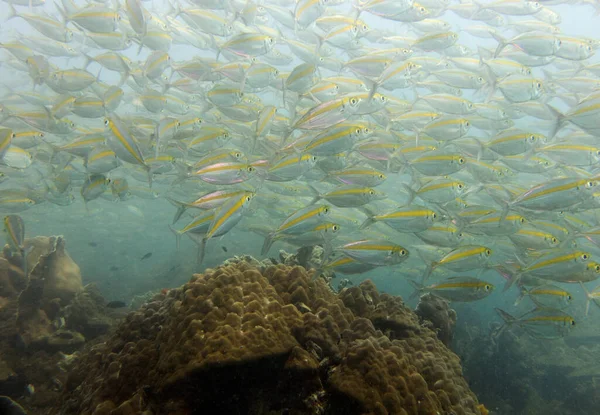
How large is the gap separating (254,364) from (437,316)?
3639 mm

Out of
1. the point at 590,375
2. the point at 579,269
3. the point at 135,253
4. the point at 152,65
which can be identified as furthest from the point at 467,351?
the point at 135,253

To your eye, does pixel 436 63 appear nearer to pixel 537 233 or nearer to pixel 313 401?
pixel 537 233

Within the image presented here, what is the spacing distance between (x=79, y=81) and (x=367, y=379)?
6919 millimetres

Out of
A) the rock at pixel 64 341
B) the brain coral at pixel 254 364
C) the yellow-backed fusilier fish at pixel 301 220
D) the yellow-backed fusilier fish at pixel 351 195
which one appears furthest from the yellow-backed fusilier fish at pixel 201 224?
the rock at pixel 64 341

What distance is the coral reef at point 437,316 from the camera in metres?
5.14

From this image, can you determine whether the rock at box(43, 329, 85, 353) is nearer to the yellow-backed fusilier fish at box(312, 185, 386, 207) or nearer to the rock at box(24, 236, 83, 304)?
the rock at box(24, 236, 83, 304)

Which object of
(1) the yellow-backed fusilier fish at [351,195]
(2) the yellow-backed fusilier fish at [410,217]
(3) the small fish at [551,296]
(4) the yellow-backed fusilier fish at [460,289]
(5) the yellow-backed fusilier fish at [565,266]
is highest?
(1) the yellow-backed fusilier fish at [351,195]

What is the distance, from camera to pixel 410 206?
4.70 meters

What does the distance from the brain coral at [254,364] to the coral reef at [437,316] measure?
1.35 m

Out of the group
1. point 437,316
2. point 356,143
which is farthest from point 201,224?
point 437,316

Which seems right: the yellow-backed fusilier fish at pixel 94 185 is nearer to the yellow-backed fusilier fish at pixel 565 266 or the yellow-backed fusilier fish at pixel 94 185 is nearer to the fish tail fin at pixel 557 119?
the yellow-backed fusilier fish at pixel 565 266

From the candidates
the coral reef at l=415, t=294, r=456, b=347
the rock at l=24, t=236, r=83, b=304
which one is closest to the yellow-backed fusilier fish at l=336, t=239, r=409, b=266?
the coral reef at l=415, t=294, r=456, b=347

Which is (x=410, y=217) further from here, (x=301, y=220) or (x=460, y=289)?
(x=301, y=220)

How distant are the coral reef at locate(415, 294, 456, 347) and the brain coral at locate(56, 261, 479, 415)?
135 centimetres
